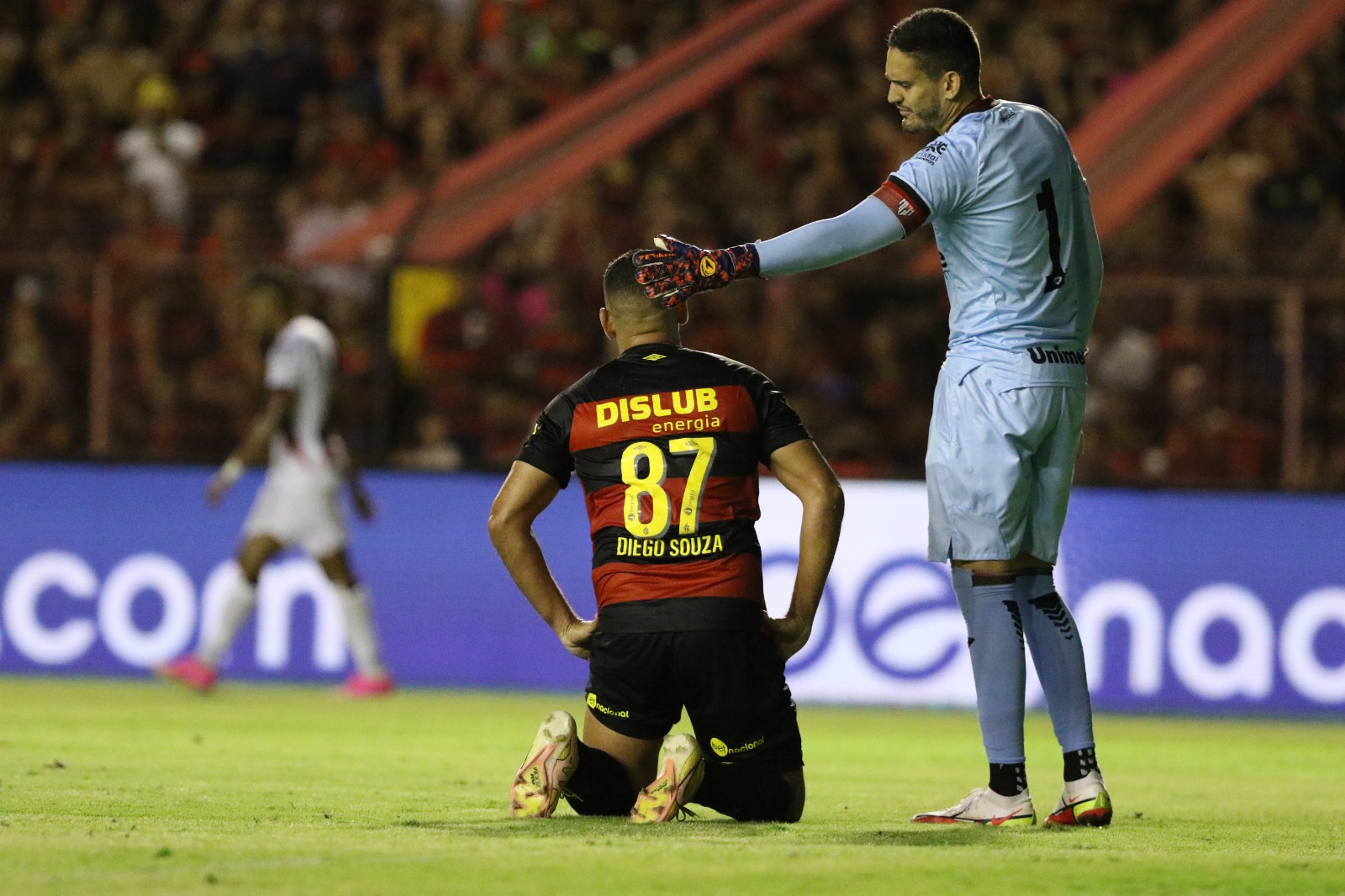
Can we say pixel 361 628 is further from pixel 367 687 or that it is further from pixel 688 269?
pixel 688 269

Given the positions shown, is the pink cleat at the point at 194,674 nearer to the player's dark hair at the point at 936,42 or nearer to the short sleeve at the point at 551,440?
the short sleeve at the point at 551,440

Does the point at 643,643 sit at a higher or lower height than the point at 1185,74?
lower

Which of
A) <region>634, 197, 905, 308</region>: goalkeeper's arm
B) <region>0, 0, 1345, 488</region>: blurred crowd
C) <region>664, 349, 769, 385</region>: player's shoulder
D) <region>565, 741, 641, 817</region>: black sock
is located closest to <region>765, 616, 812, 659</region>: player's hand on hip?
<region>565, 741, 641, 817</region>: black sock

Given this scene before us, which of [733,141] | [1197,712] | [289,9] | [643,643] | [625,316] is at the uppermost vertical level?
Result: [289,9]

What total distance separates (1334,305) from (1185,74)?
356 cm

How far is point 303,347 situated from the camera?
12102 mm

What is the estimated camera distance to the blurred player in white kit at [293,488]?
11.9 meters

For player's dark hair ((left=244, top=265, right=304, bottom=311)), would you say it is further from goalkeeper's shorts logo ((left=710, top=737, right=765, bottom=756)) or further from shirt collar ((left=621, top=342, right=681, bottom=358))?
goalkeeper's shorts logo ((left=710, top=737, right=765, bottom=756))

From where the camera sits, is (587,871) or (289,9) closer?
(587,871)

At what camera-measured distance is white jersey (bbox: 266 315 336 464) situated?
1209 cm

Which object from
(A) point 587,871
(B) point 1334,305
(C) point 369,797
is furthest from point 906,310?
(A) point 587,871

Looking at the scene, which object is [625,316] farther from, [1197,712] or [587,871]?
[1197,712]

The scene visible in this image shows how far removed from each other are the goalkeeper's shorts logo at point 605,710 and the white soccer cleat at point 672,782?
7.8 inches

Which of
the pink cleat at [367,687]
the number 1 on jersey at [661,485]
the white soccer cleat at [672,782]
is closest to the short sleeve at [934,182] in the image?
the number 1 on jersey at [661,485]
